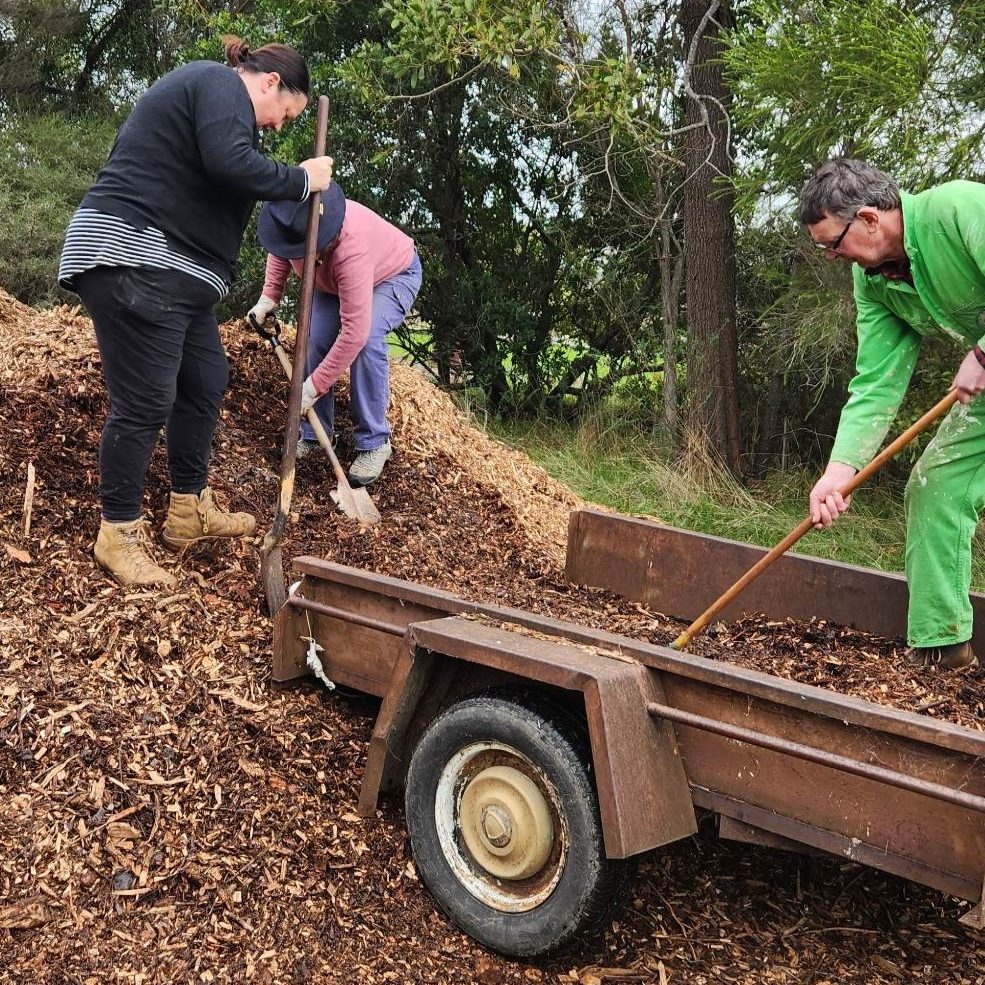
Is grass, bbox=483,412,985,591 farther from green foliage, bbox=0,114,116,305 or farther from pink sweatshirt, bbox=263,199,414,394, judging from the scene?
green foliage, bbox=0,114,116,305

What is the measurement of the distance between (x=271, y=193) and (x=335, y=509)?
5.14 ft

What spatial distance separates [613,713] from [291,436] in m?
2.06

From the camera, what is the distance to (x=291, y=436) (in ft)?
12.8

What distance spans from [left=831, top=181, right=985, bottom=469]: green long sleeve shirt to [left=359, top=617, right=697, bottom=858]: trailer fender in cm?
129

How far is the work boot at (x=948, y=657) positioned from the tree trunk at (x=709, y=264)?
4.10 m

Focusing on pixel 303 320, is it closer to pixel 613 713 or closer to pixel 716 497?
pixel 613 713

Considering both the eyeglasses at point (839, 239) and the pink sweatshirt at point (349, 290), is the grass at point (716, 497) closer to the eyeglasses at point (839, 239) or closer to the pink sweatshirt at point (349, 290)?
the pink sweatshirt at point (349, 290)

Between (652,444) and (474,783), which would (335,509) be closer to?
(474,783)

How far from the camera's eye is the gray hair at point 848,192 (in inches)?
116

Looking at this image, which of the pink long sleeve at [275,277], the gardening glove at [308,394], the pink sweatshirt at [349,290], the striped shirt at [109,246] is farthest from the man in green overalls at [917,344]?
the pink long sleeve at [275,277]

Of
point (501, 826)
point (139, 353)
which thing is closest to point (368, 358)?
point (139, 353)

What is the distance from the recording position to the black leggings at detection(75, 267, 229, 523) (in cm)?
342

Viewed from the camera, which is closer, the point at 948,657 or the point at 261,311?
the point at 948,657

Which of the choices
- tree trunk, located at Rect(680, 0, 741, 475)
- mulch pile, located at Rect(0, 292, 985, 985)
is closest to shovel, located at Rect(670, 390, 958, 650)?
mulch pile, located at Rect(0, 292, 985, 985)
